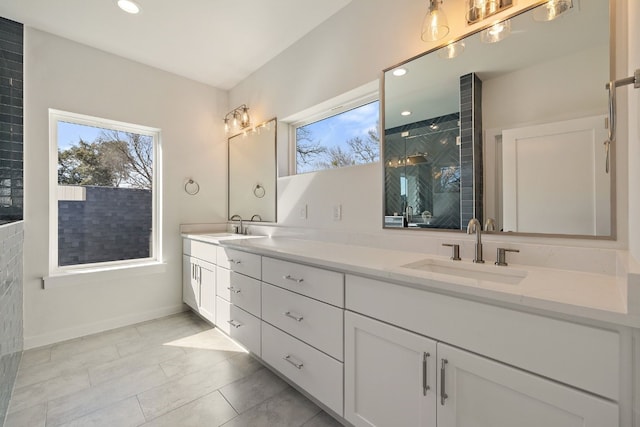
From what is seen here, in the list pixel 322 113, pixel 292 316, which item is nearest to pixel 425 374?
pixel 292 316

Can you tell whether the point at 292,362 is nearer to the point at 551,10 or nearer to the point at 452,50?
the point at 452,50

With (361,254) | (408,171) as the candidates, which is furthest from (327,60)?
(361,254)

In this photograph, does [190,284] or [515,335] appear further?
[190,284]

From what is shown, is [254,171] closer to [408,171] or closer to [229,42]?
[229,42]

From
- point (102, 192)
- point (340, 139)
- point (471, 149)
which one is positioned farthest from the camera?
point (102, 192)

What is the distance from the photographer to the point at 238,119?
3.02 meters

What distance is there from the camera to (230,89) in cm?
Result: 334

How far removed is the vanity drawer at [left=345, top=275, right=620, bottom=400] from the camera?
2.33 ft

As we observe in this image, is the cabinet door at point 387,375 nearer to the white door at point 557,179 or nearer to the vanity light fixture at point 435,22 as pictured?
the white door at point 557,179

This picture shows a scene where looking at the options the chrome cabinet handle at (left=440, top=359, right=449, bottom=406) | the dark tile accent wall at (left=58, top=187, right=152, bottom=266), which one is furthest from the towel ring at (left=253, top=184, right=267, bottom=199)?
the chrome cabinet handle at (left=440, top=359, right=449, bottom=406)

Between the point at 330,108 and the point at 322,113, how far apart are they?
121 millimetres

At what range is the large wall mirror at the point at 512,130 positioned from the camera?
1110mm

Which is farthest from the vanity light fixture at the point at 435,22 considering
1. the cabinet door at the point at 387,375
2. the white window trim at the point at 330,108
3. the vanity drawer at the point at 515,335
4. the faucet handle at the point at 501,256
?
the cabinet door at the point at 387,375

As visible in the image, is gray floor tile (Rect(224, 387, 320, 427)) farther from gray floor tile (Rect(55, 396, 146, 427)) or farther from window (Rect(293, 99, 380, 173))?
window (Rect(293, 99, 380, 173))
